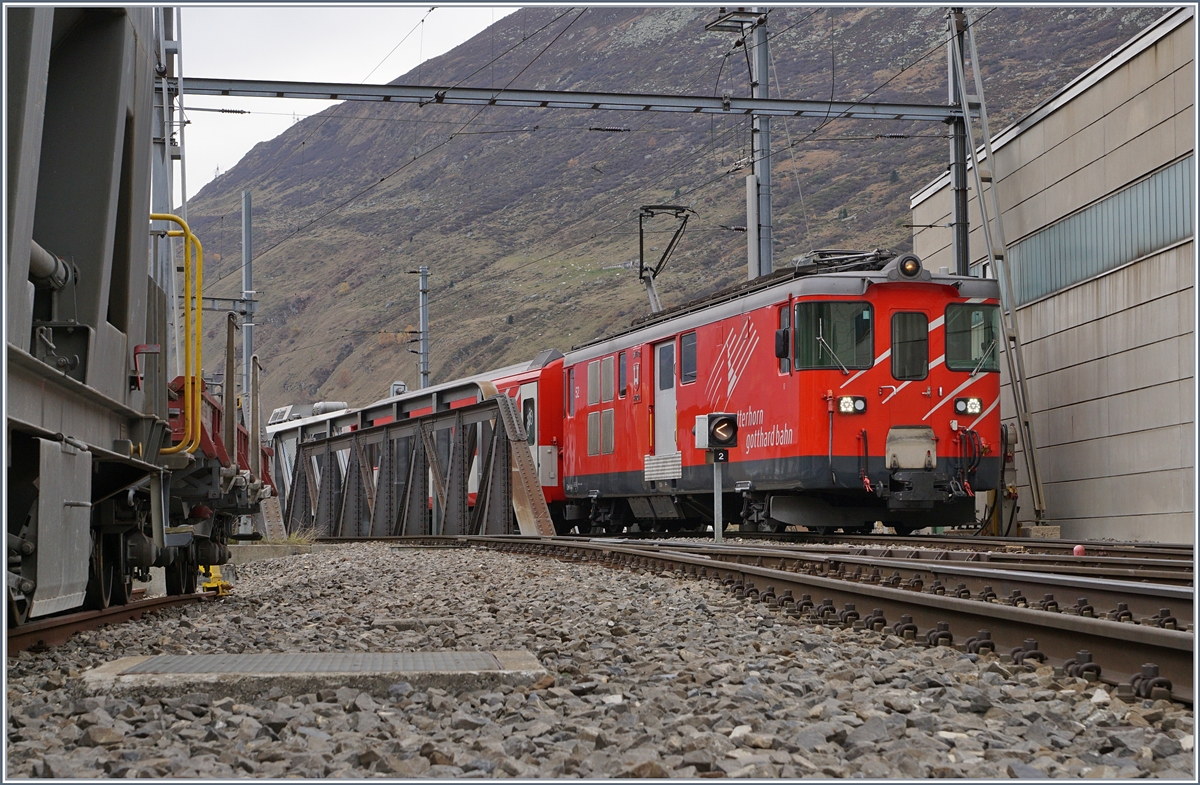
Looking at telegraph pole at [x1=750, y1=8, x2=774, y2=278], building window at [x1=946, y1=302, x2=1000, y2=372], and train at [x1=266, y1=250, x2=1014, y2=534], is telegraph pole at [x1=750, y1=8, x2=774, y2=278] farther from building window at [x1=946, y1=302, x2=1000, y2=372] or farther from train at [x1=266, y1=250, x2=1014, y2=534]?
building window at [x1=946, y1=302, x2=1000, y2=372]

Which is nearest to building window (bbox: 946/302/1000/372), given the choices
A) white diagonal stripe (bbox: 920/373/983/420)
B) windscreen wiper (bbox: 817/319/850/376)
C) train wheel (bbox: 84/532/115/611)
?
white diagonal stripe (bbox: 920/373/983/420)

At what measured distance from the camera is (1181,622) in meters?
6.00

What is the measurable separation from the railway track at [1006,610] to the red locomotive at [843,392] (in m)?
4.68

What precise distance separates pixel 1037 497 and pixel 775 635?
13808 millimetres

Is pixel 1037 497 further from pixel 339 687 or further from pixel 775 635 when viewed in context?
pixel 339 687

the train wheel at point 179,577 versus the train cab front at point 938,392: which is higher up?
the train cab front at point 938,392

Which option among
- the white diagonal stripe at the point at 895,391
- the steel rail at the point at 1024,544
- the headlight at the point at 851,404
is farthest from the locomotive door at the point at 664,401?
the white diagonal stripe at the point at 895,391

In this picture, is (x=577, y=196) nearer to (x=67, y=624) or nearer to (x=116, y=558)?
(x=116, y=558)

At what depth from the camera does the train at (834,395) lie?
15516 mm

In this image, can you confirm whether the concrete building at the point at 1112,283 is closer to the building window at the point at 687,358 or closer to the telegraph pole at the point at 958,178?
the telegraph pole at the point at 958,178

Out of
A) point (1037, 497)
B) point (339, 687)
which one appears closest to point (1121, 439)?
point (1037, 497)

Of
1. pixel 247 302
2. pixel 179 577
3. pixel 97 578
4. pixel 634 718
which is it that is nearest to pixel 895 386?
pixel 179 577

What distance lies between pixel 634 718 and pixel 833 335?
11584mm

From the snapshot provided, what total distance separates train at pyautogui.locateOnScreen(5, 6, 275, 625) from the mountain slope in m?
55.6
